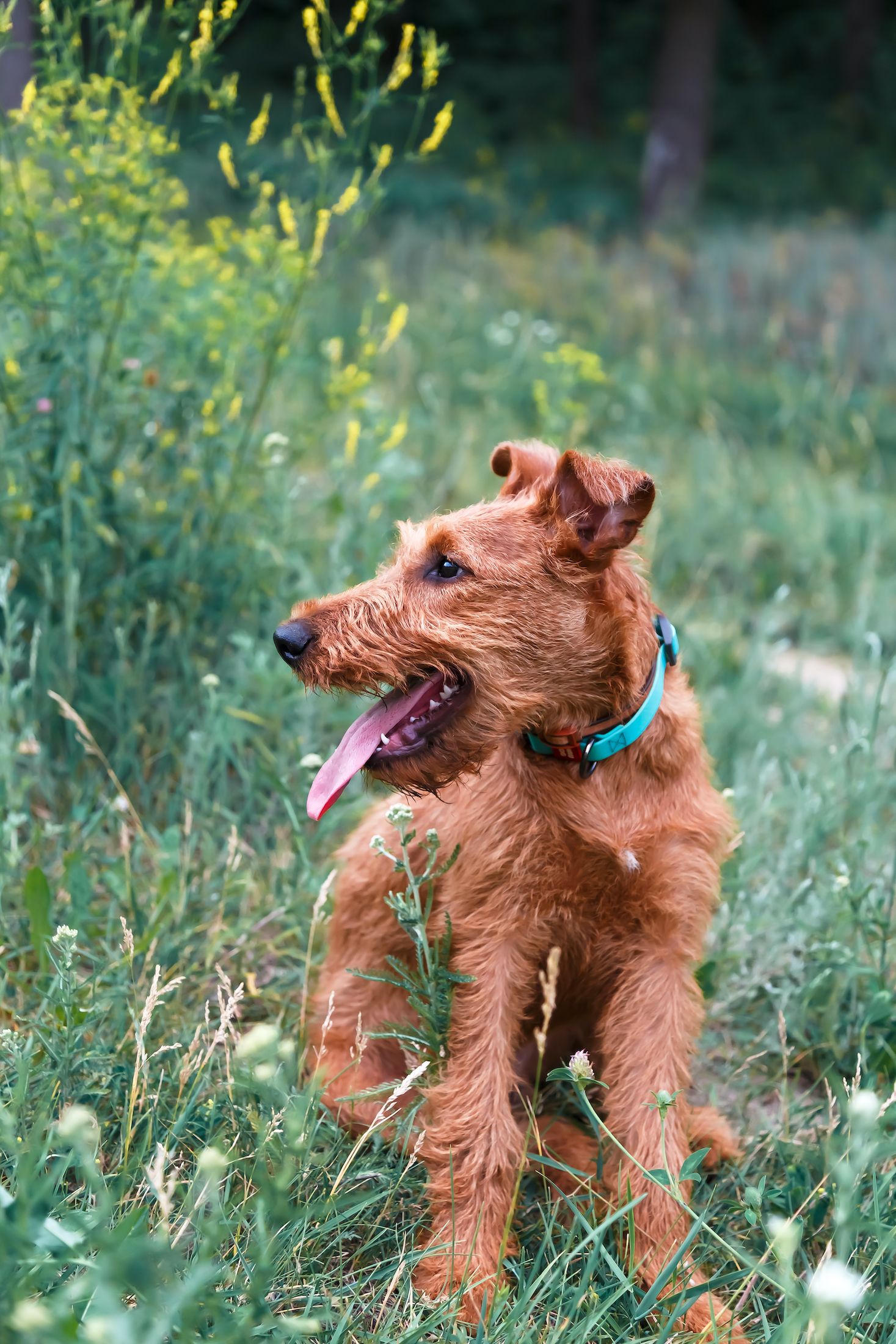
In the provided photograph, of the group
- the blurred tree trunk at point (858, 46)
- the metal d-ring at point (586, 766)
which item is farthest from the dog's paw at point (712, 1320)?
the blurred tree trunk at point (858, 46)

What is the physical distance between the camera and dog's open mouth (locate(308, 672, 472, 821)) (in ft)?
6.82

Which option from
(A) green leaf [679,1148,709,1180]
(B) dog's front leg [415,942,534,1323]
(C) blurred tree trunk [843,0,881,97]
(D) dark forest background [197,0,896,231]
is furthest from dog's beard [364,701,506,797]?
(C) blurred tree trunk [843,0,881,97]

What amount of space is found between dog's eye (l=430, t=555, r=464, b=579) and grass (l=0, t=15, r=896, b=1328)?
0.57 metres

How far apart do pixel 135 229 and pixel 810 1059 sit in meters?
2.88

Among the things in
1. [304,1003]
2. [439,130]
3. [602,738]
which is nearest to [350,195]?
[439,130]

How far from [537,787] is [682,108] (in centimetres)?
1301

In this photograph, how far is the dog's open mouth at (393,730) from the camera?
6.82 ft

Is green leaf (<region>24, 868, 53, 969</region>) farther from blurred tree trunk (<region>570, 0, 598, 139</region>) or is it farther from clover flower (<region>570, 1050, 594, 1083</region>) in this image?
blurred tree trunk (<region>570, 0, 598, 139</region>)

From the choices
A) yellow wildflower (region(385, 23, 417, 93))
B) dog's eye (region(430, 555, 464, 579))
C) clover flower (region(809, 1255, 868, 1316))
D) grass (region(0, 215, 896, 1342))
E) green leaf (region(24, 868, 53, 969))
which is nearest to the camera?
clover flower (region(809, 1255, 868, 1316))

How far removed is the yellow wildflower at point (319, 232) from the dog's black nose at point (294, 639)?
1.60 m

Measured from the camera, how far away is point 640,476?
6.77 feet

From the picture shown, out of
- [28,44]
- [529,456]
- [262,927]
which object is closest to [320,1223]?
[262,927]

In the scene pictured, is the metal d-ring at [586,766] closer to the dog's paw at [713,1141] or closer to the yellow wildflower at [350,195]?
the dog's paw at [713,1141]

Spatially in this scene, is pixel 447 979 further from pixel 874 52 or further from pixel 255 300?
pixel 874 52
